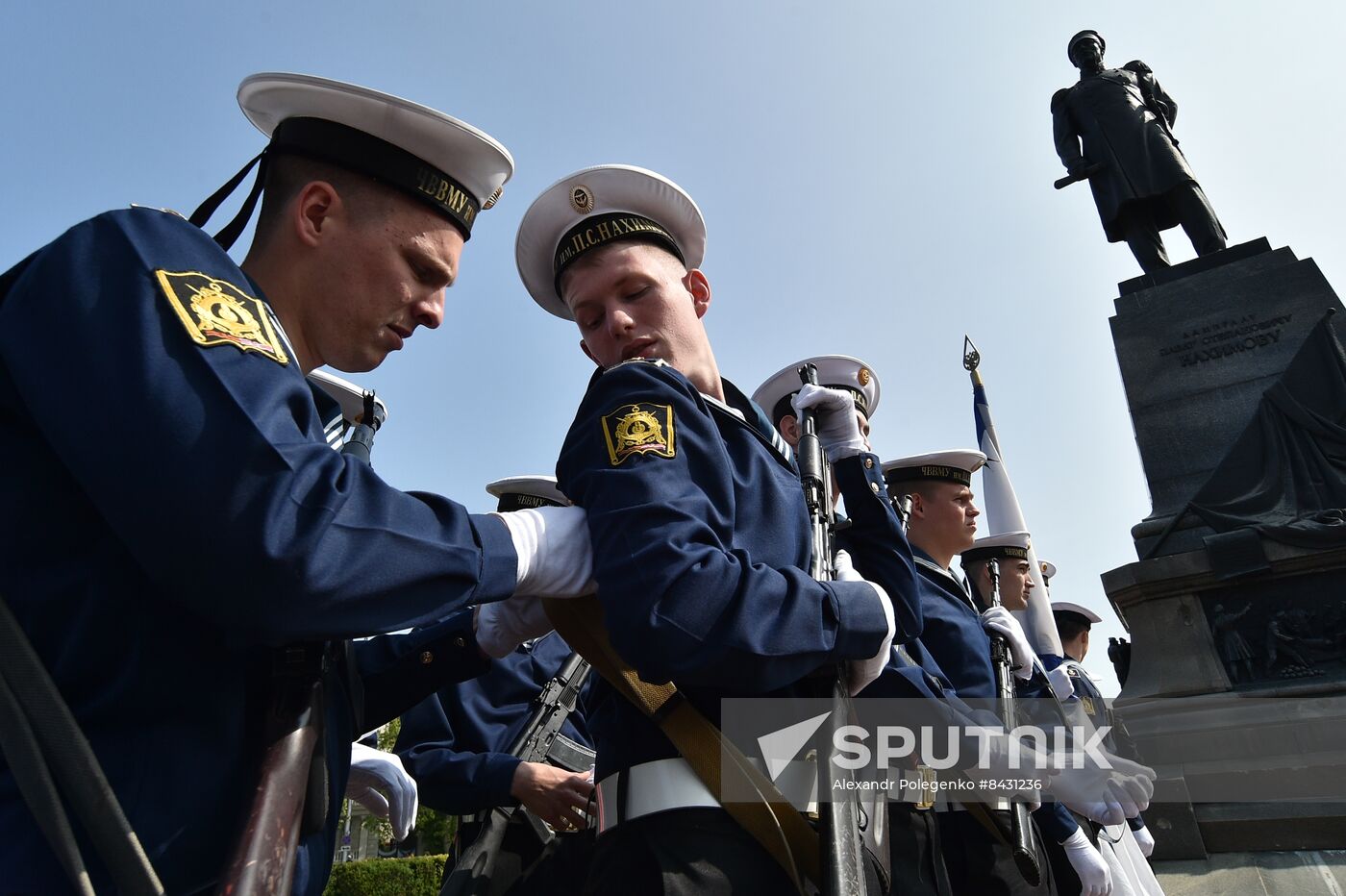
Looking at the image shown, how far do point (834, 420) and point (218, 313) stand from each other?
2.20 metres

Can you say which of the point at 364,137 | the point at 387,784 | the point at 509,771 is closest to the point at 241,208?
the point at 364,137

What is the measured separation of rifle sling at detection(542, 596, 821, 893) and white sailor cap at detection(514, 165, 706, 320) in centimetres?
132

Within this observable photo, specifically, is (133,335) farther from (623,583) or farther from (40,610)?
(623,583)

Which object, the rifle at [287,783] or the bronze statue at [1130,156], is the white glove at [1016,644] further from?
the bronze statue at [1130,156]

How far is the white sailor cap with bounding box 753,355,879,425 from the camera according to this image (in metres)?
4.27

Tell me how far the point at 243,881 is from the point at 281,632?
326 mm

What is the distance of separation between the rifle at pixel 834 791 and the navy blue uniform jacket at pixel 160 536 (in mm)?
945

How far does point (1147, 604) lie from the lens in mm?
9016

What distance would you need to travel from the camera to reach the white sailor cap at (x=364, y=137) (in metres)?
2.10

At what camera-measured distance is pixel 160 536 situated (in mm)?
1208

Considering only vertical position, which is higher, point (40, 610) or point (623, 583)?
point (623, 583)

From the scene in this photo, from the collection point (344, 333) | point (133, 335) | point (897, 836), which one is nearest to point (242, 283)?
point (133, 335)

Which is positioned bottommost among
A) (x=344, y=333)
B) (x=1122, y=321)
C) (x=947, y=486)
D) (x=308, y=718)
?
(x=308, y=718)

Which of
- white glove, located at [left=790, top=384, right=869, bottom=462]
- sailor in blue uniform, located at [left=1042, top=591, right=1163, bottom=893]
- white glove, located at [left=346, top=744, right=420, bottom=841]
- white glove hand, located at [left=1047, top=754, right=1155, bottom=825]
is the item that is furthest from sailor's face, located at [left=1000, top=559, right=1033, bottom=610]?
white glove, located at [left=346, top=744, right=420, bottom=841]
